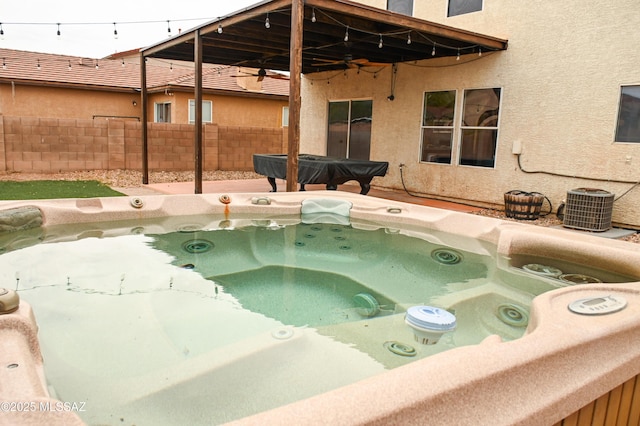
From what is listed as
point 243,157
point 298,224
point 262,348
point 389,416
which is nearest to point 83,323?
point 262,348

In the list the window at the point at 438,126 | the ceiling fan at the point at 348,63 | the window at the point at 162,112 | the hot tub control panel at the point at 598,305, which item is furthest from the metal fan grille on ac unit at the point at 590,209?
the window at the point at 162,112

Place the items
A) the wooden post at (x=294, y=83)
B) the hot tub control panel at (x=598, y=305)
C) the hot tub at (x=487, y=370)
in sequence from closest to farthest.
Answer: the hot tub at (x=487, y=370) < the hot tub control panel at (x=598, y=305) < the wooden post at (x=294, y=83)

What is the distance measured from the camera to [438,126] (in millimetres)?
8430

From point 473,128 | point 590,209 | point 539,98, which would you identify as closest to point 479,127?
point 473,128

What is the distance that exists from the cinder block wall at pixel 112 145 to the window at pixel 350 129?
2.87 metres

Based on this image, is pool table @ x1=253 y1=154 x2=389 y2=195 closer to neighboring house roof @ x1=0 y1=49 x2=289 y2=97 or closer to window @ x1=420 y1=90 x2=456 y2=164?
window @ x1=420 y1=90 x2=456 y2=164

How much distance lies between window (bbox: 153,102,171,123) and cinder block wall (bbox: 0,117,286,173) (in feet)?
11.5

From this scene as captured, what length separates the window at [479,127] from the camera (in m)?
7.62

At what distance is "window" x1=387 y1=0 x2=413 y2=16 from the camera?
8914mm

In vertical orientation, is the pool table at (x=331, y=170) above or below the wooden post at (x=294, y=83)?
below

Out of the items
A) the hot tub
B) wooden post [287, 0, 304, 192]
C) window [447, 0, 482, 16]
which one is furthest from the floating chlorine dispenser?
window [447, 0, 482, 16]

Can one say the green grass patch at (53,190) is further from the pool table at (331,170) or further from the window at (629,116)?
the window at (629,116)

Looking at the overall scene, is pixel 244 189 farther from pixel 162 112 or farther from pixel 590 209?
pixel 162 112

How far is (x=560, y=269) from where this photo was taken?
12.4 feet
